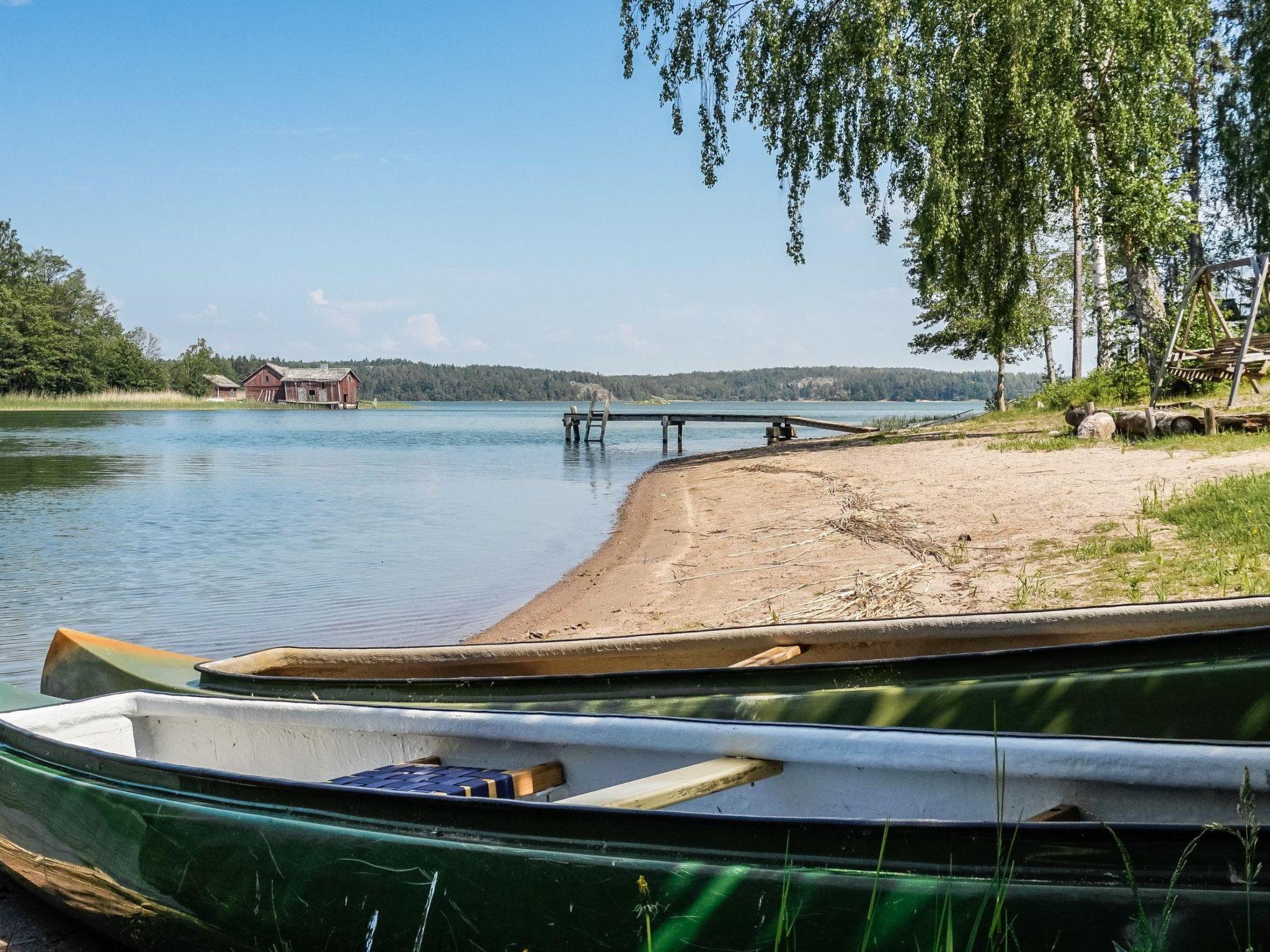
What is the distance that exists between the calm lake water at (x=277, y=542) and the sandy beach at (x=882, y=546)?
1.28m

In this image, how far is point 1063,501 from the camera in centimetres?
914

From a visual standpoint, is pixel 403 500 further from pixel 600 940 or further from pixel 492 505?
pixel 600 940

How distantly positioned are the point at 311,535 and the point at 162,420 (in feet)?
203

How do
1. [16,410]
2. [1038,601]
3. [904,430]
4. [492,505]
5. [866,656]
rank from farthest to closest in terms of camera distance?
[16,410] → [904,430] → [492,505] → [1038,601] → [866,656]

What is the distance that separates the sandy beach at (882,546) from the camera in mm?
6727

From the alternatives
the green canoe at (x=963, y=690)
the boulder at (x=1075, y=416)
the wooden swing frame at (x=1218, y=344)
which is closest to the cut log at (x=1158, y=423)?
the boulder at (x=1075, y=416)

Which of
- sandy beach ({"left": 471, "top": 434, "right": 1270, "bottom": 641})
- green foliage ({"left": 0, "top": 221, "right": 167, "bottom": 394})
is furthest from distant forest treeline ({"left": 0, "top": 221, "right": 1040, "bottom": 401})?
sandy beach ({"left": 471, "top": 434, "right": 1270, "bottom": 641})

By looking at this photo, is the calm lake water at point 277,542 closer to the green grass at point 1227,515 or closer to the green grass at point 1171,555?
the green grass at point 1171,555

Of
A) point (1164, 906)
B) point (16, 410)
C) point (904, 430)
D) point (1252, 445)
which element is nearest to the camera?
point (1164, 906)

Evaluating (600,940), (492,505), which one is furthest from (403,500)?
(600,940)

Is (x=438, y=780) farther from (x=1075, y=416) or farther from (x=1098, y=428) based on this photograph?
(x=1075, y=416)

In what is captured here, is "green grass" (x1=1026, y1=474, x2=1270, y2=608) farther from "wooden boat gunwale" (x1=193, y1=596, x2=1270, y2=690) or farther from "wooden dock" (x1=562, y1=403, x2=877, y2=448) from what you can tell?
"wooden dock" (x1=562, y1=403, x2=877, y2=448)

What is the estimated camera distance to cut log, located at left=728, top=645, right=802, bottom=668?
3643 millimetres

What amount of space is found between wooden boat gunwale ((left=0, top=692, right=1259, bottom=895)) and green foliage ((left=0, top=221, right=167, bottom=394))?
285 ft
